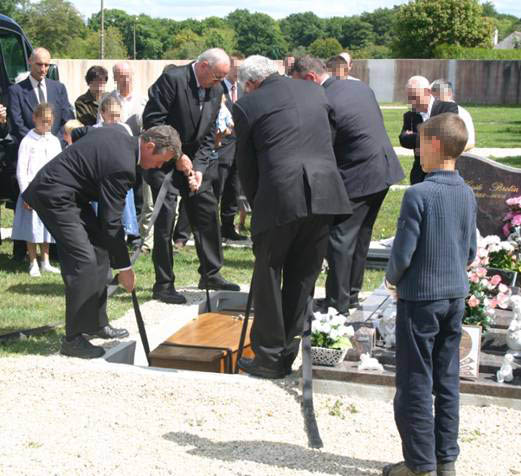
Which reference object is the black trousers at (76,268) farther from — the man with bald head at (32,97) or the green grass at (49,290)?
the man with bald head at (32,97)

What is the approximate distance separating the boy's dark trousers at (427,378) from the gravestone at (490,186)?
4.69 m

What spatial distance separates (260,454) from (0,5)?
188 feet

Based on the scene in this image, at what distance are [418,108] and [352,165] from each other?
1658 millimetres

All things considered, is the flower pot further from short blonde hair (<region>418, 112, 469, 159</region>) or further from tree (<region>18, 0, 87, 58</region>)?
tree (<region>18, 0, 87, 58</region>)

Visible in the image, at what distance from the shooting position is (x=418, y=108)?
852 centimetres

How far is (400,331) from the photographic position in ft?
13.7

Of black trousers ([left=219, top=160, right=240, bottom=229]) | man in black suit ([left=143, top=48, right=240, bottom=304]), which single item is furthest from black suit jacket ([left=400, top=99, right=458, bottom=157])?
black trousers ([left=219, top=160, right=240, bottom=229])

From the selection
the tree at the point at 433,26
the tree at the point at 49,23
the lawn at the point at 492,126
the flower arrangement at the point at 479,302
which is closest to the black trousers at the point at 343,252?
the flower arrangement at the point at 479,302

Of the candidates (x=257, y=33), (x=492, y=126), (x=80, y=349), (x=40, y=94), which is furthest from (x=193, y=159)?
(x=257, y=33)

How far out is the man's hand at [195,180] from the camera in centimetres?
772

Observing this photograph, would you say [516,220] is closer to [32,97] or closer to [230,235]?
[230,235]

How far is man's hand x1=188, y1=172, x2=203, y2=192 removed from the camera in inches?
304

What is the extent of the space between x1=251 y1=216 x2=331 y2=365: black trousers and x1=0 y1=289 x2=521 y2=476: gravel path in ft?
0.88

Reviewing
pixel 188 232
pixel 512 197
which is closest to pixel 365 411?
pixel 512 197
